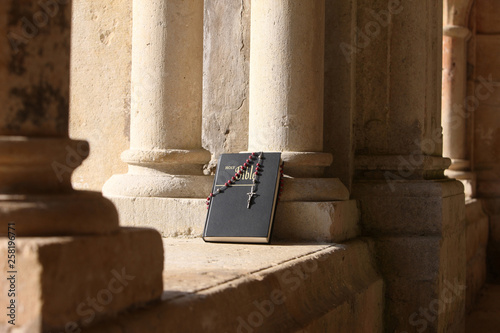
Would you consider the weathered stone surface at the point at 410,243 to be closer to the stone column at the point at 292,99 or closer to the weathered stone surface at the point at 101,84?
the stone column at the point at 292,99

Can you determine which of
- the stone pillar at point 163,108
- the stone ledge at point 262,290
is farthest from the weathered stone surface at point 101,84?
the stone ledge at point 262,290

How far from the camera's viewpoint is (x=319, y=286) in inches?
127

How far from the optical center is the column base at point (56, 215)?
1704mm

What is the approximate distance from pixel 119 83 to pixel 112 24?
46cm

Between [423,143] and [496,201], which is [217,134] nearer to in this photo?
[423,143]

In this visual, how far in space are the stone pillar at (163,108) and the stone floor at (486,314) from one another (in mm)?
3093

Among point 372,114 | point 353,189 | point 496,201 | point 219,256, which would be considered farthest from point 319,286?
point 496,201

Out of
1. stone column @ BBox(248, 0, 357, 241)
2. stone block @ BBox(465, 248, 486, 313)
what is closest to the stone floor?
stone block @ BBox(465, 248, 486, 313)

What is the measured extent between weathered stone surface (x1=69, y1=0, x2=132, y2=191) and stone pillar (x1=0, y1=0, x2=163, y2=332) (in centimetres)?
325

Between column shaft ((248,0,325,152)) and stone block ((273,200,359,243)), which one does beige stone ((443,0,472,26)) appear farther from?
stone block ((273,200,359,243))

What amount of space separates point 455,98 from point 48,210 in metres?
7.34

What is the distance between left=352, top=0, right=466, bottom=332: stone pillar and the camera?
13.9 ft

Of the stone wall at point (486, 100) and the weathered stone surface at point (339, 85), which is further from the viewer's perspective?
the stone wall at point (486, 100)

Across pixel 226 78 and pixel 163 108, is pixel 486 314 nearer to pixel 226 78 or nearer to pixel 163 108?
pixel 226 78
